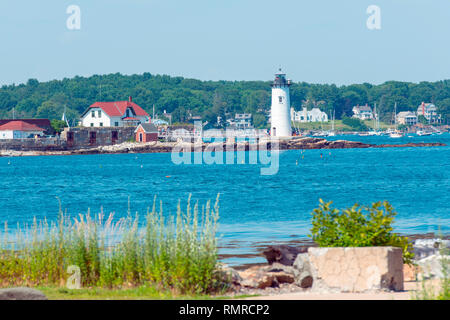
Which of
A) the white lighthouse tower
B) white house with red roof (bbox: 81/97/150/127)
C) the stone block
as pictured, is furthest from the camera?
white house with red roof (bbox: 81/97/150/127)

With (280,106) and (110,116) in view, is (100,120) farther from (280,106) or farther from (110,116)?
(280,106)

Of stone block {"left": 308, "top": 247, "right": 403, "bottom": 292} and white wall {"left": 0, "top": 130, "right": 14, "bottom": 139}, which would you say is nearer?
stone block {"left": 308, "top": 247, "right": 403, "bottom": 292}

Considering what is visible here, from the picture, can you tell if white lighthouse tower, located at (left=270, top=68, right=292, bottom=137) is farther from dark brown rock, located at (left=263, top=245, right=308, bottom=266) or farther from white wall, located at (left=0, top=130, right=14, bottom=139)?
dark brown rock, located at (left=263, top=245, right=308, bottom=266)

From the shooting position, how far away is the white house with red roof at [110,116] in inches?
5251

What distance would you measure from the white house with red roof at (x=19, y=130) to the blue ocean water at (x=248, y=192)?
29948mm

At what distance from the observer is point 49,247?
49.4 ft

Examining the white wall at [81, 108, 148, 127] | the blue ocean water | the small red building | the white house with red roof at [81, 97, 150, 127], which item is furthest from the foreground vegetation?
the white house with red roof at [81, 97, 150, 127]

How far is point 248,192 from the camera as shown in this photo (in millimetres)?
54844

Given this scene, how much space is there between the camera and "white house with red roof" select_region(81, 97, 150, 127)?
133 meters

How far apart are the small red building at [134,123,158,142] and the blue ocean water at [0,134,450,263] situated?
31481 millimetres

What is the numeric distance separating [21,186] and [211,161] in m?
56.2

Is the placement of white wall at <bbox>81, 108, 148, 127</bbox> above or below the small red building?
above
